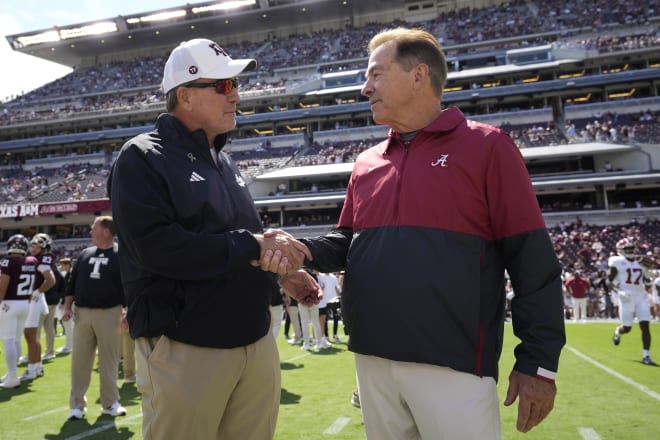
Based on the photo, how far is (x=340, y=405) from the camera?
20.5ft

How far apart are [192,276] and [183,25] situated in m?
64.1

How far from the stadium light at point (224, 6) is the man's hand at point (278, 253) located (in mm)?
60590

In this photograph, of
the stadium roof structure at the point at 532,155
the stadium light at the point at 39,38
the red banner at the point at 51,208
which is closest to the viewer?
the stadium roof structure at the point at 532,155

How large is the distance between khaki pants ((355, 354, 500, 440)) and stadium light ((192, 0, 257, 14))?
61106mm

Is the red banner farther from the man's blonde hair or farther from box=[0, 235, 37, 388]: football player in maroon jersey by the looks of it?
the man's blonde hair

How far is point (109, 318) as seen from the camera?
19.8 ft

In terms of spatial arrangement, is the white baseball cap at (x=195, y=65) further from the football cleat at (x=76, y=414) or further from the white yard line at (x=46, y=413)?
the white yard line at (x=46, y=413)

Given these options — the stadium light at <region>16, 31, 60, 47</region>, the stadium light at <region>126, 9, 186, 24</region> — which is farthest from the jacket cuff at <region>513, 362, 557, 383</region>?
the stadium light at <region>16, 31, 60, 47</region>

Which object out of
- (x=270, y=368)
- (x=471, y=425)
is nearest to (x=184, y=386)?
(x=270, y=368)

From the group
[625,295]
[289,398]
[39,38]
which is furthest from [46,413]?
[39,38]

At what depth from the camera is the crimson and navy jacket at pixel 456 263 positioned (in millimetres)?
1987

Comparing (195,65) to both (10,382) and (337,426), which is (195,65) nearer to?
(337,426)

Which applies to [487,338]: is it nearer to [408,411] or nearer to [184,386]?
[408,411]

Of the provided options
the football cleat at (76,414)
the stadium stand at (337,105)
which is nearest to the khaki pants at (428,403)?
the football cleat at (76,414)
